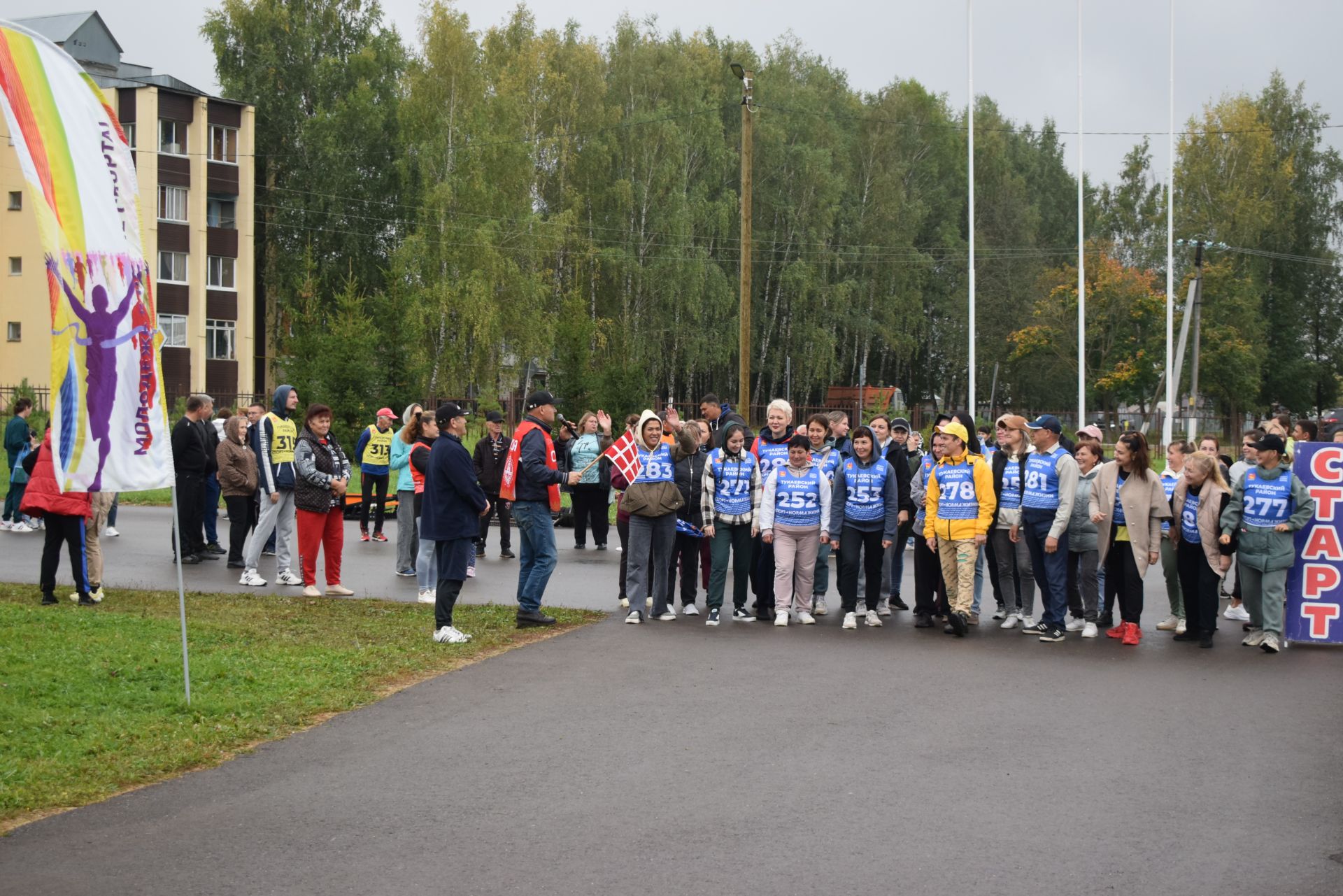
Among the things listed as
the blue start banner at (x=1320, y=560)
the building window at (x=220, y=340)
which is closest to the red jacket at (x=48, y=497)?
the blue start banner at (x=1320, y=560)

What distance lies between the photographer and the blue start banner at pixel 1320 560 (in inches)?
462

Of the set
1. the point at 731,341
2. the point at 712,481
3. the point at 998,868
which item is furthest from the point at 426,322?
the point at 998,868

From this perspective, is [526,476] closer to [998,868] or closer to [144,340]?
[144,340]

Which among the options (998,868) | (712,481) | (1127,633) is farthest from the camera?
(712,481)

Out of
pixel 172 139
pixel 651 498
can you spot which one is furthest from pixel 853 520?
pixel 172 139

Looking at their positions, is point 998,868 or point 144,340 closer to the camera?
point 998,868

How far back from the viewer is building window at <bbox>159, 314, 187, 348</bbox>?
183 ft

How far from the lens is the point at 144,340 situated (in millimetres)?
8539

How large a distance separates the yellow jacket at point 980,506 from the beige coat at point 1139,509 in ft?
3.07

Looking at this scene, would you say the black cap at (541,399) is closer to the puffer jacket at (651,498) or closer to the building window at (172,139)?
the puffer jacket at (651,498)

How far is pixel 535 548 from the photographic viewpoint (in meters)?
12.1

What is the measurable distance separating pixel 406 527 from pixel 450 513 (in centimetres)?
465

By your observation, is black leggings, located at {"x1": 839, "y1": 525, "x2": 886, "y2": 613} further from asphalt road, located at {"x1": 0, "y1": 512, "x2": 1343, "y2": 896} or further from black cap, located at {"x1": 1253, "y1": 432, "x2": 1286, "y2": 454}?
black cap, located at {"x1": 1253, "y1": 432, "x2": 1286, "y2": 454}

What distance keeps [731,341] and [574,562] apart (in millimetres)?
39263
